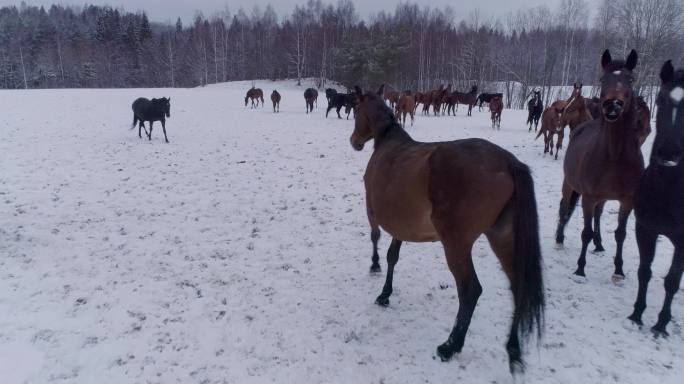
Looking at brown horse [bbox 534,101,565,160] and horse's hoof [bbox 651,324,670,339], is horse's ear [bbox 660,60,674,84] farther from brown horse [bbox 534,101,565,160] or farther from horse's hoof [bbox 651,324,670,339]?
brown horse [bbox 534,101,565,160]

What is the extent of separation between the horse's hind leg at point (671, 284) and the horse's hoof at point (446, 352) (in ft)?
6.44

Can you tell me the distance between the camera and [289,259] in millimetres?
5082

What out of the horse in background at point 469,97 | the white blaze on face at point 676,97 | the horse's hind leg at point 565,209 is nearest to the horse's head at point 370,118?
the white blaze on face at point 676,97

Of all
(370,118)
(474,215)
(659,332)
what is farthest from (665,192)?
(370,118)

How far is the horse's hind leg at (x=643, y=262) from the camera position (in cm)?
352

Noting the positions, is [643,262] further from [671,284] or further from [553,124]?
[553,124]

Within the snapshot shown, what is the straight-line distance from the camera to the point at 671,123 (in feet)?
10.0

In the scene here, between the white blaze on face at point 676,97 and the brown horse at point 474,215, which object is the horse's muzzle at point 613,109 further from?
the brown horse at point 474,215

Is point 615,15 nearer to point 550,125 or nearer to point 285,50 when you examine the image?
point 550,125

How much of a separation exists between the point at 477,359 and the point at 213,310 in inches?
101

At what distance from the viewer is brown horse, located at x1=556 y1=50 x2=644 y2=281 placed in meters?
3.69

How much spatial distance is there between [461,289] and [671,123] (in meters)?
2.16

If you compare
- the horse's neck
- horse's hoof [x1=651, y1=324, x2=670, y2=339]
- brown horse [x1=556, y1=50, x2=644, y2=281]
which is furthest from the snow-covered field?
the horse's neck

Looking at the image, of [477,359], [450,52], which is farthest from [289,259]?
[450,52]
